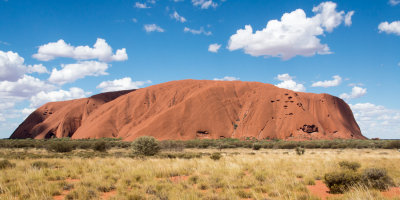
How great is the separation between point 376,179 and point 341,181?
1382 mm

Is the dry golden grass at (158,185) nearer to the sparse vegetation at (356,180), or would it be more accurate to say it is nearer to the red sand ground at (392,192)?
the sparse vegetation at (356,180)

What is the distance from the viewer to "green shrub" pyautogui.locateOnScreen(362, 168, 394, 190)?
8.35 m

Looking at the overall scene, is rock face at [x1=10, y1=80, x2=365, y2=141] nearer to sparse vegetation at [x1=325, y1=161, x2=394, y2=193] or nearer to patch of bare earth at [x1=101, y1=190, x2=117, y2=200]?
patch of bare earth at [x1=101, y1=190, x2=117, y2=200]

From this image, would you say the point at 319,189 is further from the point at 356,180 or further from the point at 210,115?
the point at 210,115

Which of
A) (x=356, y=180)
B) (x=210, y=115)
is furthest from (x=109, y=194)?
(x=210, y=115)

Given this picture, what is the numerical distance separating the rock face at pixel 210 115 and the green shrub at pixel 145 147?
41.3m

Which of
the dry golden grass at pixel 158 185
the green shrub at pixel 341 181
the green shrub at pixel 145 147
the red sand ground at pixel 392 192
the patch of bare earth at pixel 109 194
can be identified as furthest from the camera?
the green shrub at pixel 145 147

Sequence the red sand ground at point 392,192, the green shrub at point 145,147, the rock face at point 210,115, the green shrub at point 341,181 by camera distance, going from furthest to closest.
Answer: the rock face at point 210,115 → the green shrub at point 145,147 → the green shrub at point 341,181 → the red sand ground at point 392,192

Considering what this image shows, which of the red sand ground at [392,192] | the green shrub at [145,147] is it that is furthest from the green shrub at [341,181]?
the green shrub at [145,147]

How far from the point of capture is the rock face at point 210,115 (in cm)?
6969

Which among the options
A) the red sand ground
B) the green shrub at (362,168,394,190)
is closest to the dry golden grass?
the red sand ground

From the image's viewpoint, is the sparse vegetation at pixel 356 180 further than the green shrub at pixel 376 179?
No

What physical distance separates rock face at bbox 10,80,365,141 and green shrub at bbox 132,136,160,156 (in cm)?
4127

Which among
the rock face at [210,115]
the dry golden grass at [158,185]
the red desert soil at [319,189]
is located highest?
the rock face at [210,115]
